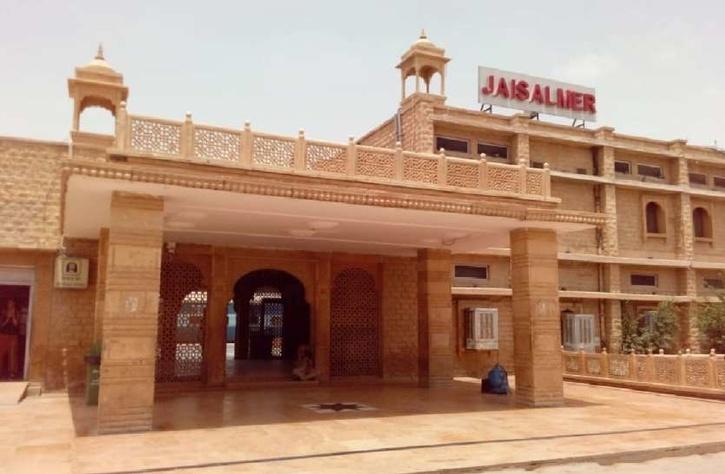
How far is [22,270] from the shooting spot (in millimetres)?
14836

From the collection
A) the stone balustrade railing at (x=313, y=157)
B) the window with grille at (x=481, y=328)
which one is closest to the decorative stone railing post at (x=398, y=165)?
the stone balustrade railing at (x=313, y=157)

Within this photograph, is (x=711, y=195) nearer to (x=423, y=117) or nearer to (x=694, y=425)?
(x=423, y=117)

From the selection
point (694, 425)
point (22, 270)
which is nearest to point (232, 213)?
point (22, 270)

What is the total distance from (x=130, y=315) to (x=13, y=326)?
747cm

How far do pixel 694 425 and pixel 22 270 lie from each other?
49.8 feet

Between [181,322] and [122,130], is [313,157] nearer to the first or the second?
[122,130]

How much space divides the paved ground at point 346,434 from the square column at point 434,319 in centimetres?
244

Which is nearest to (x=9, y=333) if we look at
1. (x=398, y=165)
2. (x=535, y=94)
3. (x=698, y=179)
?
(x=398, y=165)

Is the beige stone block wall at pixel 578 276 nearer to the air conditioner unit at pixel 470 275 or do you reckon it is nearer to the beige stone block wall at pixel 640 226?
the beige stone block wall at pixel 640 226

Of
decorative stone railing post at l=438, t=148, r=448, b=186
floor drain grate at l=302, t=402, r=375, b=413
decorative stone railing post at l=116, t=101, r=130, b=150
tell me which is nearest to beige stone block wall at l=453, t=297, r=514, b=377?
floor drain grate at l=302, t=402, r=375, b=413

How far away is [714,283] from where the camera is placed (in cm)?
2533

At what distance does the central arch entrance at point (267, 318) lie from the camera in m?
21.0

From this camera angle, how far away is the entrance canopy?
10.2 m

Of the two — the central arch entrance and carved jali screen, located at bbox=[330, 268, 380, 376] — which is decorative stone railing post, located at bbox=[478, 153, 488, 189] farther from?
the central arch entrance
